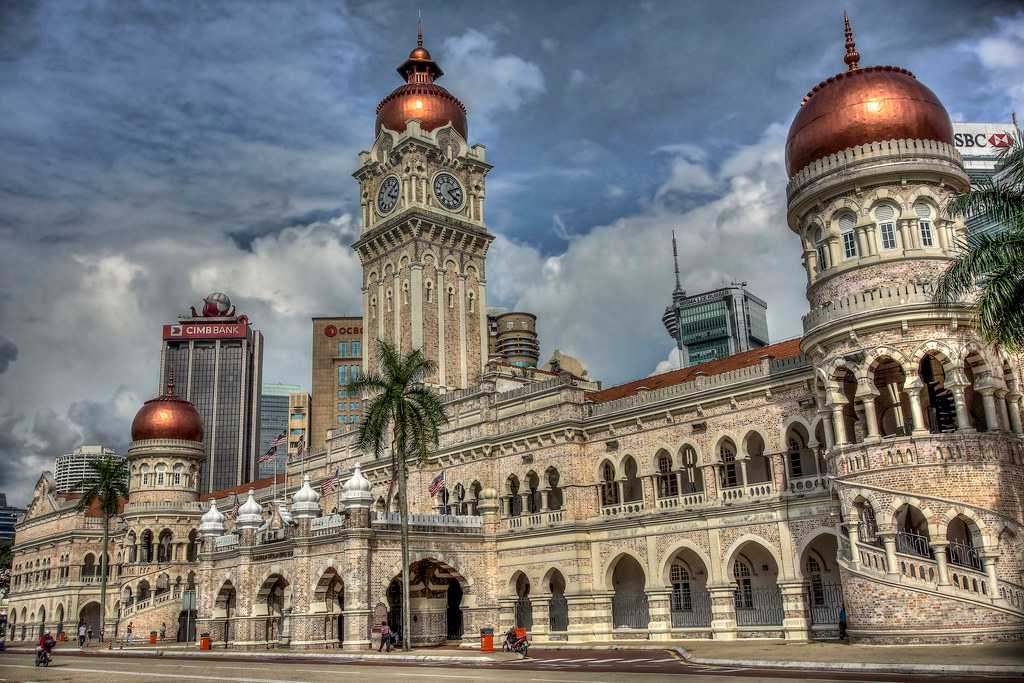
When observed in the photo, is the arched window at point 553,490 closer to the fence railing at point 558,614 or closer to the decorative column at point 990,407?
the fence railing at point 558,614

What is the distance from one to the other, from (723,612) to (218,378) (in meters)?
150

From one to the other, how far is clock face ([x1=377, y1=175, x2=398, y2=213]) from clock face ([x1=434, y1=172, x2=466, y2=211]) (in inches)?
104

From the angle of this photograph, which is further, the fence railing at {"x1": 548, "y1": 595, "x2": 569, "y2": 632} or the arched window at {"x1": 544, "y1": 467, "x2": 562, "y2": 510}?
the arched window at {"x1": 544, "y1": 467, "x2": 562, "y2": 510}

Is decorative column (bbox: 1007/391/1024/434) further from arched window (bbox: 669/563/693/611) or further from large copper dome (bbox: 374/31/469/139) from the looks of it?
large copper dome (bbox: 374/31/469/139)

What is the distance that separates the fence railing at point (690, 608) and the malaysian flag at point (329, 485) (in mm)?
21430

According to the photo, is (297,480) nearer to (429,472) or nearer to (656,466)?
(429,472)

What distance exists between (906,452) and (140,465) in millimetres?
55366

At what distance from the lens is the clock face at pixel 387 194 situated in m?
59.3

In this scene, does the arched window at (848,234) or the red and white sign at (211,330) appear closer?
the arched window at (848,234)

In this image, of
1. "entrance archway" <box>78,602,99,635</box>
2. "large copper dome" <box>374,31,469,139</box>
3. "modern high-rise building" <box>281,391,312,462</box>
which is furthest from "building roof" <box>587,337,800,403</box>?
"modern high-rise building" <box>281,391,312,462</box>

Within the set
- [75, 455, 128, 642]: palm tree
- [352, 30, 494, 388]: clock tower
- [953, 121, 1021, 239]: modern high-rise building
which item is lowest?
[75, 455, 128, 642]: palm tree

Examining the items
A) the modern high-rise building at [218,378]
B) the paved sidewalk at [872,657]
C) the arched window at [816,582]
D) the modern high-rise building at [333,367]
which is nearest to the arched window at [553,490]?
the arched window at [816,582]

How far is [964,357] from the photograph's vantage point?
27672 millimetres

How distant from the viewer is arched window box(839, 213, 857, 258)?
30.0 meters
